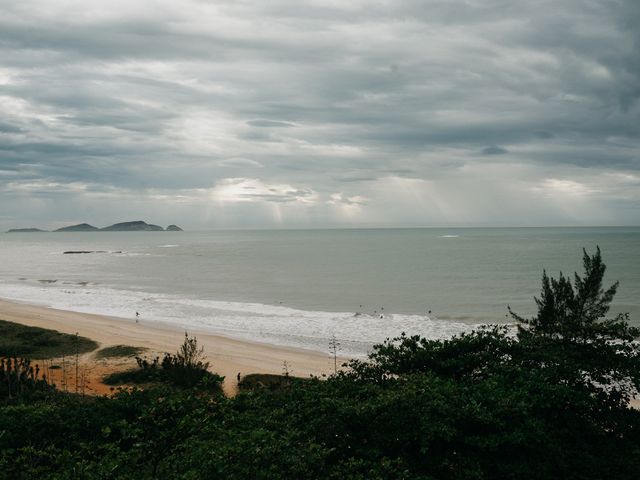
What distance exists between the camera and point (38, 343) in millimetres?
23453

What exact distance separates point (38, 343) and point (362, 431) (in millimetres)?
20225

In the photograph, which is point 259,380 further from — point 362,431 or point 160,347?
point 362,431

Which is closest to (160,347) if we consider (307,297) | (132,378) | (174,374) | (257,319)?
(132,378)

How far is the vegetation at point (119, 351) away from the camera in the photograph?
2202 centimetres

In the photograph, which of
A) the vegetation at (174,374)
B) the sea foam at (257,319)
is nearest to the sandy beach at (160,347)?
the vegetation at (174,374)

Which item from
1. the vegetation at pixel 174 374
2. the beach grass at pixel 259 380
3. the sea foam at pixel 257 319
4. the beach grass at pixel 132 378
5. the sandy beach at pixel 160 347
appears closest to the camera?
the vegetation at pixel 174 374

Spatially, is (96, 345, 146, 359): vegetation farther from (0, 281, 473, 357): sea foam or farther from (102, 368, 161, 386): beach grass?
(0, 281, 473, 357): sea foam

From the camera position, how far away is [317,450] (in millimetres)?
7809

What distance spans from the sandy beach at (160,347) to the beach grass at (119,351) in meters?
0.36

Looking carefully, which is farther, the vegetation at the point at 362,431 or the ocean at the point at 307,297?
the ocean at the point at 307,297

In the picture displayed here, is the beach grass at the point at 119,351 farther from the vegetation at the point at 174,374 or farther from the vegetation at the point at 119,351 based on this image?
the vegetation at the point at 174,374

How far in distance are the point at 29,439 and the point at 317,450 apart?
5315 millimetres

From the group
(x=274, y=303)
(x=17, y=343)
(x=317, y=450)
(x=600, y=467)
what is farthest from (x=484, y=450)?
(x=274, y=303)

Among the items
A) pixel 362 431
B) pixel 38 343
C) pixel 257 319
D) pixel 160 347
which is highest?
pixel 362 431
